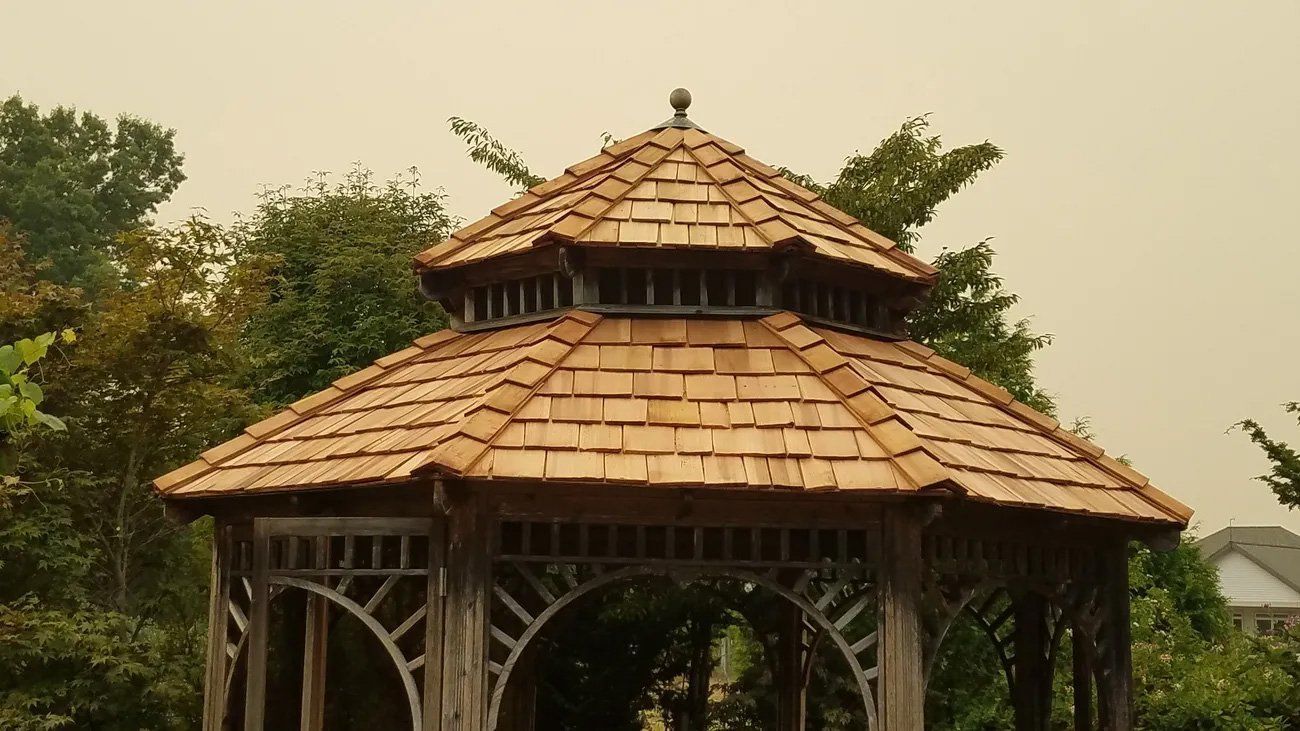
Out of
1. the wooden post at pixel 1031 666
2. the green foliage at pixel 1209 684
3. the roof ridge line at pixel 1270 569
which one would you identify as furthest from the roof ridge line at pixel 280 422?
the roof ridge line at pixel 1270 569

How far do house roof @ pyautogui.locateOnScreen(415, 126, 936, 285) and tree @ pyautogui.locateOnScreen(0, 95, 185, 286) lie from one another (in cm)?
2685

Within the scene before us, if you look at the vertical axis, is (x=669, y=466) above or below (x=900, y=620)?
above

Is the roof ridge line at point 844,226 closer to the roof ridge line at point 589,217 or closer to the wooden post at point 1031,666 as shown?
the roof ridge line at point 589,217

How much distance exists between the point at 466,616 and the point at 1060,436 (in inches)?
198

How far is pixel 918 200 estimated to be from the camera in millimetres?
17516

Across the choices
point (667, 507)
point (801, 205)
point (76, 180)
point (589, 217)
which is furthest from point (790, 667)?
point (76, 180)

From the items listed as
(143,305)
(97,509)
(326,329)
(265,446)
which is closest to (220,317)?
(143,305)

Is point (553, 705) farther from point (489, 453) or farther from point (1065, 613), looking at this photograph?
point (489, 453)

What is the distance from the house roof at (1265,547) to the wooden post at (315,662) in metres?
42.7

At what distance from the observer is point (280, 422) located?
990cm

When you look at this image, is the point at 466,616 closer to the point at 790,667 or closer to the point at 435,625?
the point at 435,625

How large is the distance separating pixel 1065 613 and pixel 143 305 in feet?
35.9

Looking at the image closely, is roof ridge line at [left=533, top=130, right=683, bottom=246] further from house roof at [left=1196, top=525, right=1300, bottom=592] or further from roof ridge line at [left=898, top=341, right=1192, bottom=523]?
house roof at [left=1196, top=525, right=1300, bottom=592]

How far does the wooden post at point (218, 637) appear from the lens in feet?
29.8
